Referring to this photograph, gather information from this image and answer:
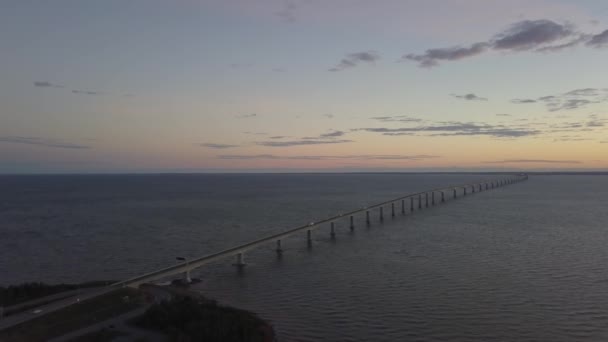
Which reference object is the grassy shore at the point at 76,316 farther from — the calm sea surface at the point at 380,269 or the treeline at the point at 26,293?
the calm sea surface at the point at 380,269

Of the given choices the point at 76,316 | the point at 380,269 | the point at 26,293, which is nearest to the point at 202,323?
the point at 76,316

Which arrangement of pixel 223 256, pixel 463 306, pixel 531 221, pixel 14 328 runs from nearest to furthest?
pixel 14 328 < pixel 463 306 < pixel 223 256 < pixel 531 221

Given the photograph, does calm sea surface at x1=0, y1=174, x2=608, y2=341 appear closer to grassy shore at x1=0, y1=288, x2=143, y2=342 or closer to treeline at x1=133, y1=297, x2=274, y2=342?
treeline at x1=133, y1=297, x2=274, y2=342

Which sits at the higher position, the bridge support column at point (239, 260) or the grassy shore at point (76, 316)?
the grassy shore at point (76, 316)

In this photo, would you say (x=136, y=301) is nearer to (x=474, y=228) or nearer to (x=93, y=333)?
(x=93, y=333)

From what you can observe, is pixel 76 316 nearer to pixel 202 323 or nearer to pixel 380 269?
pixel 202 323

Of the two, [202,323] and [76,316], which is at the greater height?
[76,316]

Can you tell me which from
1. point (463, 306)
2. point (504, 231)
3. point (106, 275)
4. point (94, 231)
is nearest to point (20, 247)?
point (94, 231)

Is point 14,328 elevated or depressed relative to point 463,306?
elevated

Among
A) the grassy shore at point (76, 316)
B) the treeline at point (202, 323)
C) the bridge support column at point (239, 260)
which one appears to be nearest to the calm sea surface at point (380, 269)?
the bridge support column at point (239, 260)
